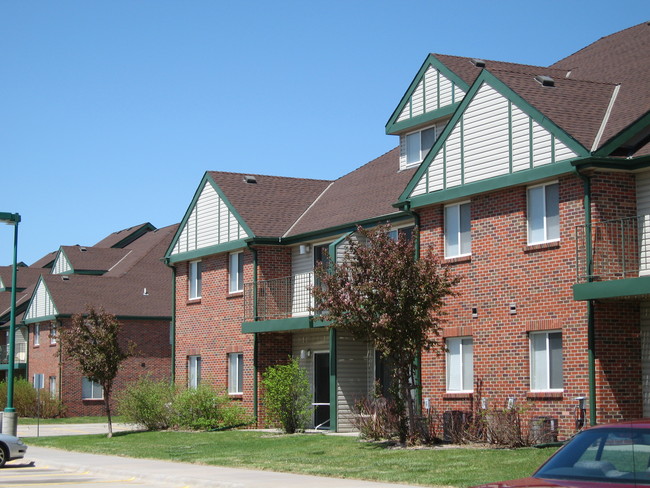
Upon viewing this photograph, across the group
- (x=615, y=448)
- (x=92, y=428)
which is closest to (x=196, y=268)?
(x=92, y=428)

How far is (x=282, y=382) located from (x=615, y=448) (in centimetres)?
1945

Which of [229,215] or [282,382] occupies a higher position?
[229,215]

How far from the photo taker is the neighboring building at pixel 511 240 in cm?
1936

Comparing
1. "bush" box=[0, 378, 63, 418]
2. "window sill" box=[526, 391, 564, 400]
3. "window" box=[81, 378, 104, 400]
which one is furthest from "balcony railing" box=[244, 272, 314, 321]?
"window" box=[81, 378, 104, 400]

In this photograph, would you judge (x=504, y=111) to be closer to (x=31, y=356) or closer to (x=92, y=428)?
(x=92, y=428)

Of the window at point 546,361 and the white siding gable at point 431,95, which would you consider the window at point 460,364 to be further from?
the white siding gable at point 431,95

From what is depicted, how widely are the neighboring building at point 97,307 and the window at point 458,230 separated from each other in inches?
972

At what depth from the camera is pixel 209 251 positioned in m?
33.6

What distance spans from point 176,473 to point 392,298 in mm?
5392

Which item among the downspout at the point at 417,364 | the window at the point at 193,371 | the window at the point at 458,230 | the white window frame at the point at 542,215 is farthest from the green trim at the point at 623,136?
the window at the point at 193,371

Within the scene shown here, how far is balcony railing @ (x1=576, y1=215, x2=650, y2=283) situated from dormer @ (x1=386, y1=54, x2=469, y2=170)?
7.49m

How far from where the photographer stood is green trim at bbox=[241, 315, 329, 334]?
91.1ft

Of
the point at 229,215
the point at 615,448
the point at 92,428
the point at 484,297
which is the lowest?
the point at 92,428

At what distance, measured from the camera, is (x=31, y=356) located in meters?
51.8
